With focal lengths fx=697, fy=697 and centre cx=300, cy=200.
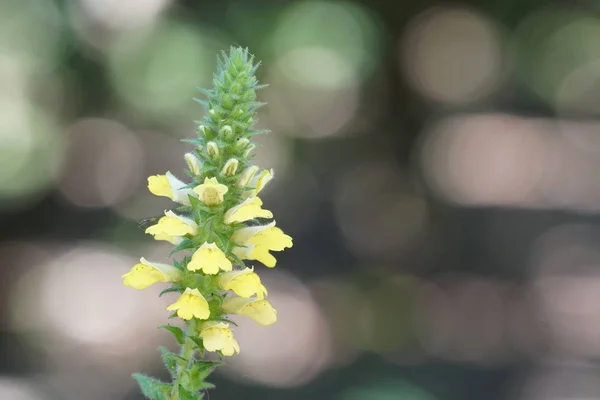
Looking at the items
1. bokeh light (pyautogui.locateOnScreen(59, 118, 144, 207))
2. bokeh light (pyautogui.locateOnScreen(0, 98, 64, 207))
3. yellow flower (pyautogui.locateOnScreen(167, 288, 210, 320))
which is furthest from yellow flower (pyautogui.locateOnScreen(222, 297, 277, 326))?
bokeh light (pyautogui.locateOnScreen(59, 118, 144, 207))

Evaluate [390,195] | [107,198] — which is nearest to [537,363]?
[390,195]

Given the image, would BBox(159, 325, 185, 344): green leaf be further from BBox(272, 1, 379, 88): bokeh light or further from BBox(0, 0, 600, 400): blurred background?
BBox(272, 1, 379, 88): bokeh light

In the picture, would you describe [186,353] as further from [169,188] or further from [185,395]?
[169,188]

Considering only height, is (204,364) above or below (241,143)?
below

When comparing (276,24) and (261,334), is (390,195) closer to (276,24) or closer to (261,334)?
(261,334)

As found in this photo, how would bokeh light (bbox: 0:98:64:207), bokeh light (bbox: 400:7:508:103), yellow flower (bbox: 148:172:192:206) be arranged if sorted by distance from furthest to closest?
bokeh light (bbox: 400:7:508:103) < bokeh light (bbox: 0:98:64:207) < yellow flower (bbox: 148:172:192:206)

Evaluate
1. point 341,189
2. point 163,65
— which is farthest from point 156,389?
point 341,189
